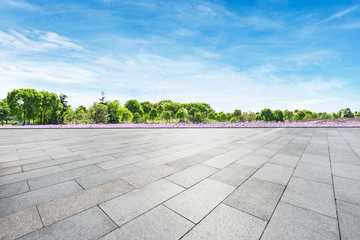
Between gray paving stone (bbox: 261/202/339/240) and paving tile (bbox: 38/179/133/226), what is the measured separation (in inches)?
93.0

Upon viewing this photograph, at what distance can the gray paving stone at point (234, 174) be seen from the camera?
127 inches

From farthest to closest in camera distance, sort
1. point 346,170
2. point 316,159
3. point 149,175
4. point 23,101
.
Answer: point 23,101 < point 316,159 < point 346,170 < point 149,175

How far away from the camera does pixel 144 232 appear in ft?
5.92

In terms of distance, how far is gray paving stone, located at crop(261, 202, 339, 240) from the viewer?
1.76 metres

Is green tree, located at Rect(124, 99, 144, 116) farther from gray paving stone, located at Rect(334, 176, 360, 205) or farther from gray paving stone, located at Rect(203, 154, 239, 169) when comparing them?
gray paving stone, located at Rect(334, 176, 360, 205)

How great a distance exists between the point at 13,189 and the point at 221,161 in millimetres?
4747

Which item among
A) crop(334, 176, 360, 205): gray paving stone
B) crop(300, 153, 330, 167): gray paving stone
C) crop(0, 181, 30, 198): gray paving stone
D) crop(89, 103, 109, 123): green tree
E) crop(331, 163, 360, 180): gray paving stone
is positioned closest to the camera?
crop(334, 176, 360, 205): gray paving stone

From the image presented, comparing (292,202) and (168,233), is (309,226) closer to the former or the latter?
(292,202)

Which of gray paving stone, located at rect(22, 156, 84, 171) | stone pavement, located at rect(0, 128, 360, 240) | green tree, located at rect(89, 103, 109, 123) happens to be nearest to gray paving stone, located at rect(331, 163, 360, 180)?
stone pavement, located at rect(0, 128, 360, 240)

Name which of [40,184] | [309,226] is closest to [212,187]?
[309,226]

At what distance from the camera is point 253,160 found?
4664 mm

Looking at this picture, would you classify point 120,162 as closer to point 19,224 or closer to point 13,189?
point 13,189

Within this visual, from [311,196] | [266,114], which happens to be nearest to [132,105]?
[266,114]

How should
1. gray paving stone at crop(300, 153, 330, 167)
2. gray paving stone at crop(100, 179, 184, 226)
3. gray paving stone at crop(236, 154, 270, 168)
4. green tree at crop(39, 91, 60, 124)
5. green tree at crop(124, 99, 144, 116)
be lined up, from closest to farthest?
gray paving stone at crop(100, 179, 184, 226)
gray paving stone at crop(236, 154, 270, 168)
gray paving stone at crop(300, 153, 330, 167)
green tree at crop(39, 91, 60, 124)
green tree at crop(124, 99, 144, 116)
